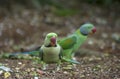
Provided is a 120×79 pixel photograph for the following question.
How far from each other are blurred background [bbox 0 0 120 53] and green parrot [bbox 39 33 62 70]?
2.50 metres

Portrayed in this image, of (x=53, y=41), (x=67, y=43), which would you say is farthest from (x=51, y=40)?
(x=67, y=43)

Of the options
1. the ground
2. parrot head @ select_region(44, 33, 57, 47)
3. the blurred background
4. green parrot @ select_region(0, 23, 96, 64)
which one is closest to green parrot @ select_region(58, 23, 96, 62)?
green parrot @ select_region(0, 23, 96, 64)

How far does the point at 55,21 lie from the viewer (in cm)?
1020

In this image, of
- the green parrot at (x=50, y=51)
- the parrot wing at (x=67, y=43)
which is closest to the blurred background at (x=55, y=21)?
the parrot wing at (x=67, y=43)

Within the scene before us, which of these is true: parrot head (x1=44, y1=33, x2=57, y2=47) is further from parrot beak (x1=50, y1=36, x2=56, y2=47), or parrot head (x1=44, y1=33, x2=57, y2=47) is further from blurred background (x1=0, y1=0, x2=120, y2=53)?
blurred background (x1=0, y1=0, x2=120, y2=53)

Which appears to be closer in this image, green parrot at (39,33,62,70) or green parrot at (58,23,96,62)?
green parrot at (39,33,62,70)

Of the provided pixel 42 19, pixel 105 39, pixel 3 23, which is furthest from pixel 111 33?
pixel 3 23

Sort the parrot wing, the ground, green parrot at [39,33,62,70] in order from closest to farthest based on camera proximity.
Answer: the ground, green parrot at [39,33,62,70], the parrot wing

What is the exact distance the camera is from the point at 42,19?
404 inches

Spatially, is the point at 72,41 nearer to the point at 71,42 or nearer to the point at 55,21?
the point at 71,42

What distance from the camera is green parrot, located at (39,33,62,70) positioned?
4.67 metres

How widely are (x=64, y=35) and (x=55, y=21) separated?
1361 millimetres

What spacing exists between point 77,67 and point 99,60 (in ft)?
2.52

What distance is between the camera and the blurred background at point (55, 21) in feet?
26.9
